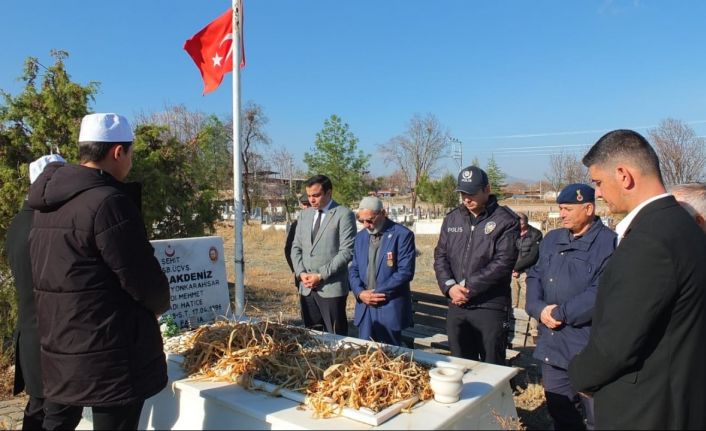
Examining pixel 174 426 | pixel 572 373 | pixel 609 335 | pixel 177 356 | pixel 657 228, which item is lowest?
pixel 174 426

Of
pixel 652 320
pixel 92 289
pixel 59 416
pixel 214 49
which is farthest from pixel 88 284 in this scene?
pixel 214 49

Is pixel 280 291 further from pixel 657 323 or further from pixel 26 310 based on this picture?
pixel 657 323

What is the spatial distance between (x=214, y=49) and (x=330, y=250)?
2818mm

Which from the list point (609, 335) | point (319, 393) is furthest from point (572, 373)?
point (319, 393)

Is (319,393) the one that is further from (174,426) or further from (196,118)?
(196,118)

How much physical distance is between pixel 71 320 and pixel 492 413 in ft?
6.95

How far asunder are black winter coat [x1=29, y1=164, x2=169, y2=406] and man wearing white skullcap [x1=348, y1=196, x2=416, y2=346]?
231cm

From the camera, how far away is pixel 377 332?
4133mm

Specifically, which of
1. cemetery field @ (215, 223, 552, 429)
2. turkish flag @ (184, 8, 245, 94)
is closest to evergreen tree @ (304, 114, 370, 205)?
cemetery field @ (215, 223, 552, 429)

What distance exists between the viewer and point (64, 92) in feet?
16.8

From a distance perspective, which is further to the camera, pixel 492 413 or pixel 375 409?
pixel 492 413

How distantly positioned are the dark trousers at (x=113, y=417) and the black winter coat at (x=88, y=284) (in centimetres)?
9

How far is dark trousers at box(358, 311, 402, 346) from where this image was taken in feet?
13.3

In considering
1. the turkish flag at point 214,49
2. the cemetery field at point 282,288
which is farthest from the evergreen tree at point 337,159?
the turkish flag at point 214,49
